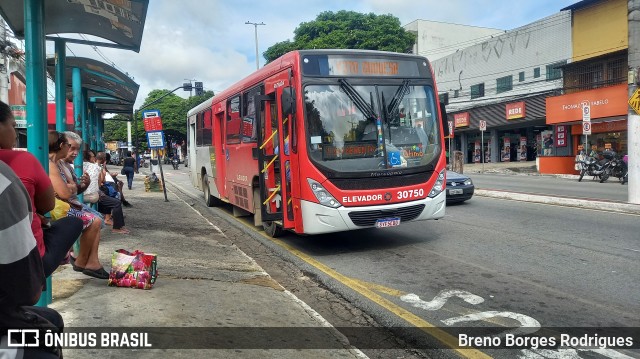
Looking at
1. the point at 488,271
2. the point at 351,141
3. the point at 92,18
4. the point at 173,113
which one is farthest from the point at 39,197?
the point at 173,113

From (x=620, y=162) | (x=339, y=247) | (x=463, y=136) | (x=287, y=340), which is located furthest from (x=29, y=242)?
(x=463, y=136)

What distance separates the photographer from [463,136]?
40.5m

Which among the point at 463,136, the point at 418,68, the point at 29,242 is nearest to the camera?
the point at 29,242

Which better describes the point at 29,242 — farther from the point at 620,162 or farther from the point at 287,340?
the point at 620,162

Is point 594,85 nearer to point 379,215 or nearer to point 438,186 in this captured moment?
point 438,186

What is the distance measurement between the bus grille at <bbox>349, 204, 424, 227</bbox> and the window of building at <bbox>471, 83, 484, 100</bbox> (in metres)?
32.1

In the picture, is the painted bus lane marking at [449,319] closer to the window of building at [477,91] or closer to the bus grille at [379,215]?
the bus grille at [379,215]

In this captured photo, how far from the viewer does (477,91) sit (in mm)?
37531

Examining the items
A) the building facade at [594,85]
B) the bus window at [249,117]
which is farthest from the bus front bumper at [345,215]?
the building facade at [594,85]

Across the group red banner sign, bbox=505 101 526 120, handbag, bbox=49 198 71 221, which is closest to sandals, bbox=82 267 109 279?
handbag, bbox=49 198 71 221

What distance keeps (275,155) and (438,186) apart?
275 centimetres

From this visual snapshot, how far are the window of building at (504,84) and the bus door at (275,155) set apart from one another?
2928 cm

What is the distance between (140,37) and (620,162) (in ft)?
65.6

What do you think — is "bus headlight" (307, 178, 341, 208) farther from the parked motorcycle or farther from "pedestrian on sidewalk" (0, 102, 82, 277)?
the parked motorcycle
